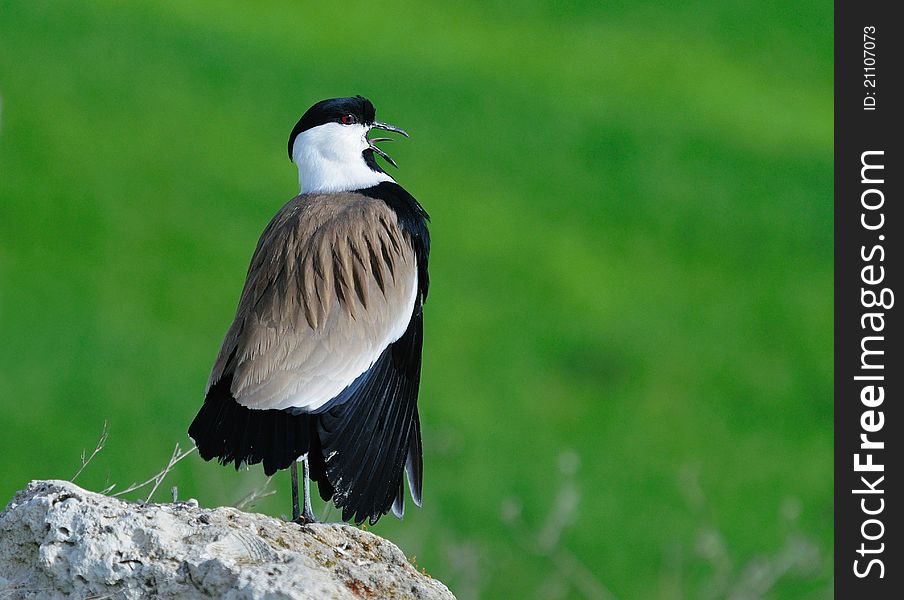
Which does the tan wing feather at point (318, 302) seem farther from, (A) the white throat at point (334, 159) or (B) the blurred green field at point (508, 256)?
(B) the blurred green field at point (508, 256)

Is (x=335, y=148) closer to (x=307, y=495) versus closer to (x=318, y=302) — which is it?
(x=318, y=302)

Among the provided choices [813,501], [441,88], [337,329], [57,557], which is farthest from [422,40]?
[57,557]

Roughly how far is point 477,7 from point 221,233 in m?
5.91

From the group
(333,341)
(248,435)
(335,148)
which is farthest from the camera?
(335,148)

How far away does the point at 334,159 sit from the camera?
19.1 ft

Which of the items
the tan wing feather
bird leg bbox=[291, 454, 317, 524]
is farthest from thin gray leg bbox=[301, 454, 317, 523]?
the tan wing feather

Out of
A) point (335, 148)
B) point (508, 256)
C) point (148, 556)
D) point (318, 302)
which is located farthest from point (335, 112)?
point (508, 256)

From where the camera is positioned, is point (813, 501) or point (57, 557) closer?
point (57, 557)

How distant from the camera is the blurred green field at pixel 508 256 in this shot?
11422 mm

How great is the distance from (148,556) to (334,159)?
7.51 ft

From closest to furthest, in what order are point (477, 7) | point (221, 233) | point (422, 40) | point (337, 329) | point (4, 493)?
point (337, 329)
point (4, 493)
point (221, 233)
point (422, 40)
point (477, 7)

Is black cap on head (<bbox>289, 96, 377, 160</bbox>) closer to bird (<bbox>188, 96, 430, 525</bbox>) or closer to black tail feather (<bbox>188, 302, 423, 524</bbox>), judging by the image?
bird (<bbox>188, 96, 430, 525</bbox>)
